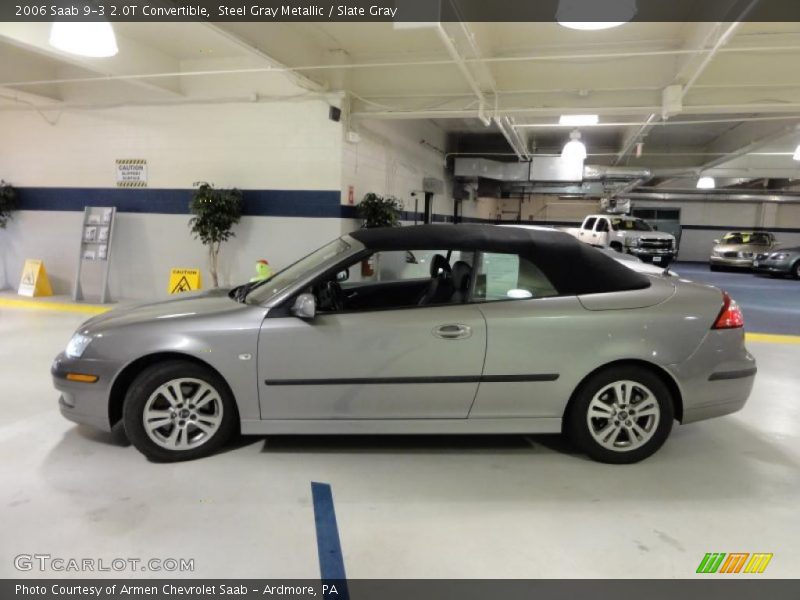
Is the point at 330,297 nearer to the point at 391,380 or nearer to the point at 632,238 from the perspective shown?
the point at 391,380

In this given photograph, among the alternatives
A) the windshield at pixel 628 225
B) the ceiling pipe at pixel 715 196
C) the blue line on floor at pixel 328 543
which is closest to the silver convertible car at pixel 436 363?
the blue line on floor at pixel 328 543

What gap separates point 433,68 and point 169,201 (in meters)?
4.65

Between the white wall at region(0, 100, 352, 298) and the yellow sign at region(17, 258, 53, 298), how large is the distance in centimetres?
20

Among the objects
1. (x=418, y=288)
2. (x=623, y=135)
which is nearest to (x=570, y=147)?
(x=623, y=135)

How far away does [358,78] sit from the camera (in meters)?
7.49

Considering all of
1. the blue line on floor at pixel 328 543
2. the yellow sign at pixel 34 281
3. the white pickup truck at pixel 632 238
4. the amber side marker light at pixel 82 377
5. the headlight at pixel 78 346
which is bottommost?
the blue line on floor at pixel 328 543

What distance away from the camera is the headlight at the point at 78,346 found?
2.83 metres

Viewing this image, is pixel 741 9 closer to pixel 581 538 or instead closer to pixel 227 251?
pixel 581 538

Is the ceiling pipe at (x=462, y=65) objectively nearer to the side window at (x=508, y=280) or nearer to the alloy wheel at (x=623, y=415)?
the side window at (x=508, y=280)

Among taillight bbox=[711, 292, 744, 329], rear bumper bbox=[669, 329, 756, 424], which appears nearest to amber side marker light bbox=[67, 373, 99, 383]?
rear bumper bbox=[669, 329, 756, 424]

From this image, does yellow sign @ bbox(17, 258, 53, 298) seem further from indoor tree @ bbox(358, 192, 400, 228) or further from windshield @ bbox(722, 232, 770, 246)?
windshield @ bbox(722, 232, 770, 246)

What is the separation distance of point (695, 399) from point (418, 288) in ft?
6.02

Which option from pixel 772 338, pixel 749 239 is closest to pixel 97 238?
pixel 772 338

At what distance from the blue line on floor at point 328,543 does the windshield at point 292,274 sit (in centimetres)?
A: 112
